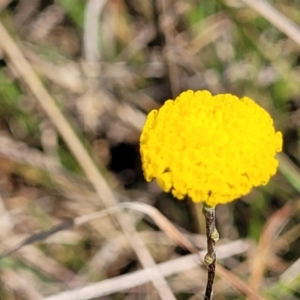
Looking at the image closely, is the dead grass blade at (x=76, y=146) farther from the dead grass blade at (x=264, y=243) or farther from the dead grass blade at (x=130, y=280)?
the dead grass blade at (x=264, y=243)

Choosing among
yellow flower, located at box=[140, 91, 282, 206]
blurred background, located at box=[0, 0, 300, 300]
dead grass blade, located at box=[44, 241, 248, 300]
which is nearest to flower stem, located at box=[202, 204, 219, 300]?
yellow flower, located at box=[140, 91, 282, 206]

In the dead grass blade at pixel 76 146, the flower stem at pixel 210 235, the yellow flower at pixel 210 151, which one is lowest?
the flower stem at pixel 210 235

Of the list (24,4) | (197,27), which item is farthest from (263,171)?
(24,4)

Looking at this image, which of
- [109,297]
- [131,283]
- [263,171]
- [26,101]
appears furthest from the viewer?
[26,101]

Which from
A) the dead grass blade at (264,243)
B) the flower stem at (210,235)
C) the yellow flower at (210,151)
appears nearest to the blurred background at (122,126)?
the dead grass blade at (264,243)

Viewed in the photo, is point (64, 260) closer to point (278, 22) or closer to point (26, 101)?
point (26, 101)
